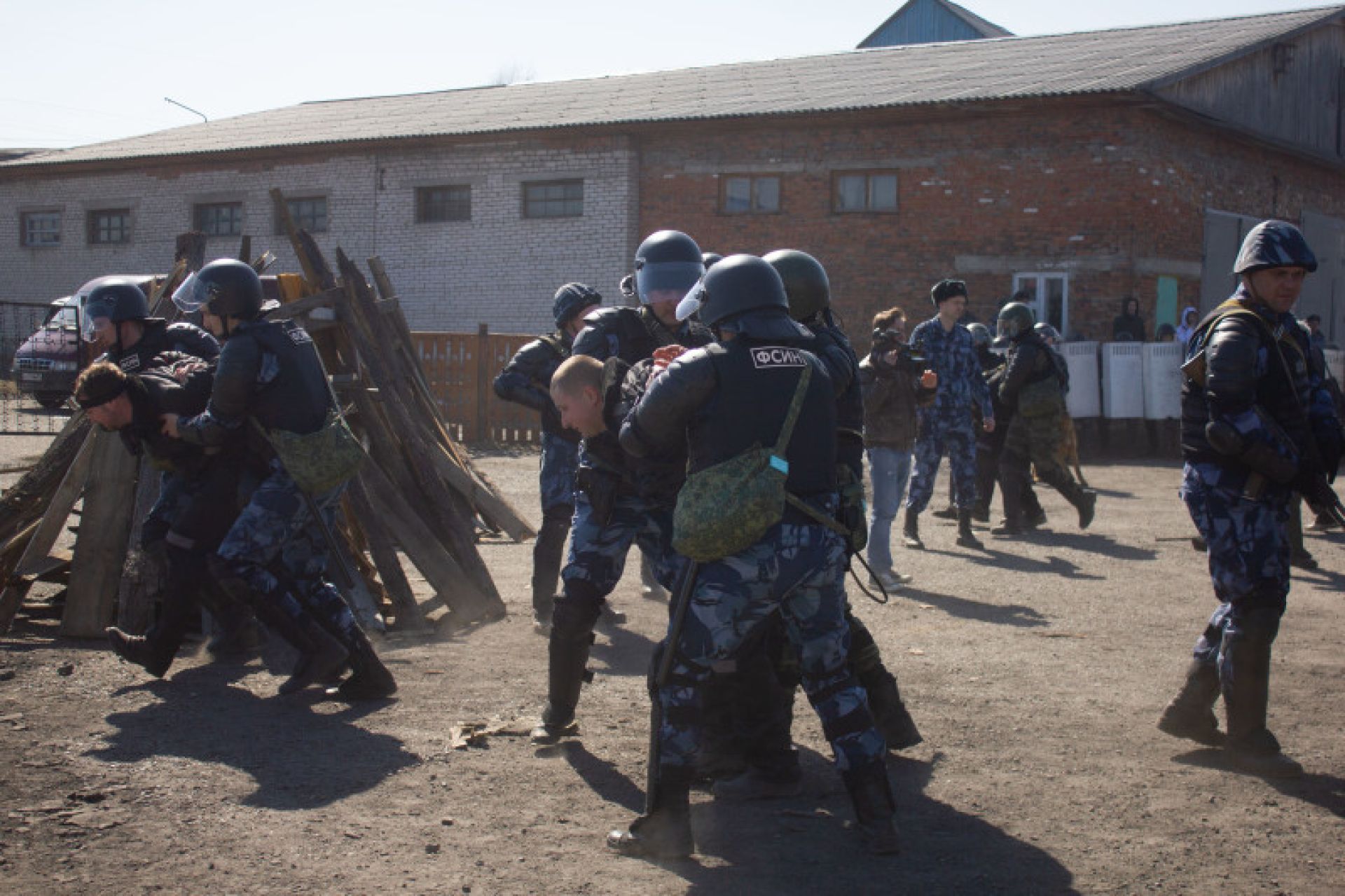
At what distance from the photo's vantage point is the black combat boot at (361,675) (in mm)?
5676

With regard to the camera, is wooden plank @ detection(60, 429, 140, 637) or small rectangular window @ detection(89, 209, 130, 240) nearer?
wooden plank @ detection(60, 429, 140, 637)

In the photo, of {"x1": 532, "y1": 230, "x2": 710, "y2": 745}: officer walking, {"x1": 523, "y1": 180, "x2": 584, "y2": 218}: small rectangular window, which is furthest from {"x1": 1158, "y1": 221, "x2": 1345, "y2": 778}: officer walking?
{"x1": 523, "y1": 180, "x2": 584, "y2": 218}: small rectangular window

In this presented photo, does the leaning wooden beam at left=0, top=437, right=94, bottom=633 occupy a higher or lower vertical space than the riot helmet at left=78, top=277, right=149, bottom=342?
lower

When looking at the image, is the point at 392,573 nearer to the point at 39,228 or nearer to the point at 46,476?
the point at 46,476

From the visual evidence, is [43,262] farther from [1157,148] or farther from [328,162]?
[1157,148]

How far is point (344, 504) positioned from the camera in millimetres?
7562

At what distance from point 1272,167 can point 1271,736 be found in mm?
22166

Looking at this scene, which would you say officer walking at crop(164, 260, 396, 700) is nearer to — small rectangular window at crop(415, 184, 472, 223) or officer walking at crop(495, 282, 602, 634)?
officer walking at crop(495, 282, 602, 634)

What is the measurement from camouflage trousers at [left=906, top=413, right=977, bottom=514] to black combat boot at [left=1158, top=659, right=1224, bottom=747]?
4971 millimetres

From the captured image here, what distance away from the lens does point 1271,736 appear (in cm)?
482

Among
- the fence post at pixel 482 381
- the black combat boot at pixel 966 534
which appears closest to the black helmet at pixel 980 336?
the black combat boot at pixel 966 534

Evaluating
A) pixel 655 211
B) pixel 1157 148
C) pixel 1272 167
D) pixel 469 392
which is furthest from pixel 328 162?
pixel 1272 167

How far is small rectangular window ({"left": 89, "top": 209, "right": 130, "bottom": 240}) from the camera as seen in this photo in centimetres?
3028

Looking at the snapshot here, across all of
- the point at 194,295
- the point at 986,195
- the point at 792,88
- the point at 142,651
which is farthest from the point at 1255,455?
the point at 792,88
